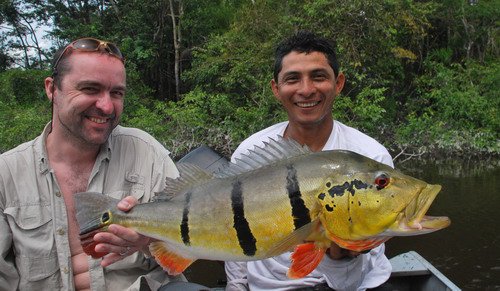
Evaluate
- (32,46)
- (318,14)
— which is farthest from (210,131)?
(32,46)

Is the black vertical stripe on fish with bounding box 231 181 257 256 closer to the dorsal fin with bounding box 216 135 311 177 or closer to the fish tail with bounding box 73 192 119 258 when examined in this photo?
the dorsal fin with bounding box 216 135 311 177

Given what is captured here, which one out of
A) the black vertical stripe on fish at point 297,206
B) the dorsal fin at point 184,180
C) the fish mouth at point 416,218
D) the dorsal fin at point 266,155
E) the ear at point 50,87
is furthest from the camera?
the ear at point 50,87

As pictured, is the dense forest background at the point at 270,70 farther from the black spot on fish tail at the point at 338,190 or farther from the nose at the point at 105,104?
the black spot on fish tail at the point at 338,190

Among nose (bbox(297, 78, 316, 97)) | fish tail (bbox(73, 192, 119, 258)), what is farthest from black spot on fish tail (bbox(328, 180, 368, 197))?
nose (bbox(297, 78, 316, 97))

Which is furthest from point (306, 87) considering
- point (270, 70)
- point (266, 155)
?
point (270, 70)

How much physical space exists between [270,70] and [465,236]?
822cm

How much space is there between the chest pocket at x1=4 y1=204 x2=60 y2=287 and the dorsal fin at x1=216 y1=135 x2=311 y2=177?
1309mm

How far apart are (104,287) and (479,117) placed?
16.4 meters

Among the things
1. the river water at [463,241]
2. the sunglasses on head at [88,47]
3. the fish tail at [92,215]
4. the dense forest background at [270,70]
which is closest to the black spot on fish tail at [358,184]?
the fish tail at [92,215]

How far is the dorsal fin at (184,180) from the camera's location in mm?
2217

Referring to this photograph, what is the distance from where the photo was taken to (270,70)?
15125 mm

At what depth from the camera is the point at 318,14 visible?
1515cm

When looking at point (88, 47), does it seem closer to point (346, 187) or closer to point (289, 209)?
point (289, 209)

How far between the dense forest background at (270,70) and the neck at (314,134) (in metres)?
8.93
